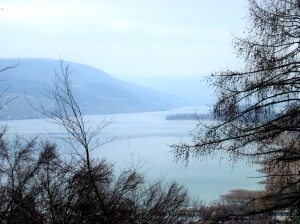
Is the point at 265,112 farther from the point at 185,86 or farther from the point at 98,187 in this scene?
the point at 185,86

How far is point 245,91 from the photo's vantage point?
153 inches

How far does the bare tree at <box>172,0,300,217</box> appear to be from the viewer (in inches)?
144

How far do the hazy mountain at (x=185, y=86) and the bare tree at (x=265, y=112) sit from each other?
33 cm

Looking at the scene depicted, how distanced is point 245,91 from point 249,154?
653 millimetres

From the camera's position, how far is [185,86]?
2066 inches

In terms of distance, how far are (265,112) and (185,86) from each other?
4892 centimetres

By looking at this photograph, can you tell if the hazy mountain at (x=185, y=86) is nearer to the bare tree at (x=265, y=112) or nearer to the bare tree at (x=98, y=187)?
the bare tree at (x=265, y=112)

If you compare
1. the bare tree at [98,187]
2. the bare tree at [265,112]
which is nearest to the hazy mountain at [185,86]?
the bare tree at [265,112]

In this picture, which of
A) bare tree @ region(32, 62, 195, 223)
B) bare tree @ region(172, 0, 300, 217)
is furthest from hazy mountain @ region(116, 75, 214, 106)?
bare tree @ region(32, 62, 195, 223)

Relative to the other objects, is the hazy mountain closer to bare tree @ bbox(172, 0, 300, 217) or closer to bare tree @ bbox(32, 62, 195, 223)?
bare tree @ bbox(172, 0, 300, 217)

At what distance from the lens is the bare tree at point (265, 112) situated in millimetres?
3664

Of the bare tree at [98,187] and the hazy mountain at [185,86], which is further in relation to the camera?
the hazy mountain at [185,86]

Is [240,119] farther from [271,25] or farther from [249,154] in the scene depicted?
[271,25]

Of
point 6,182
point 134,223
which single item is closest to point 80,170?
point 134,223
